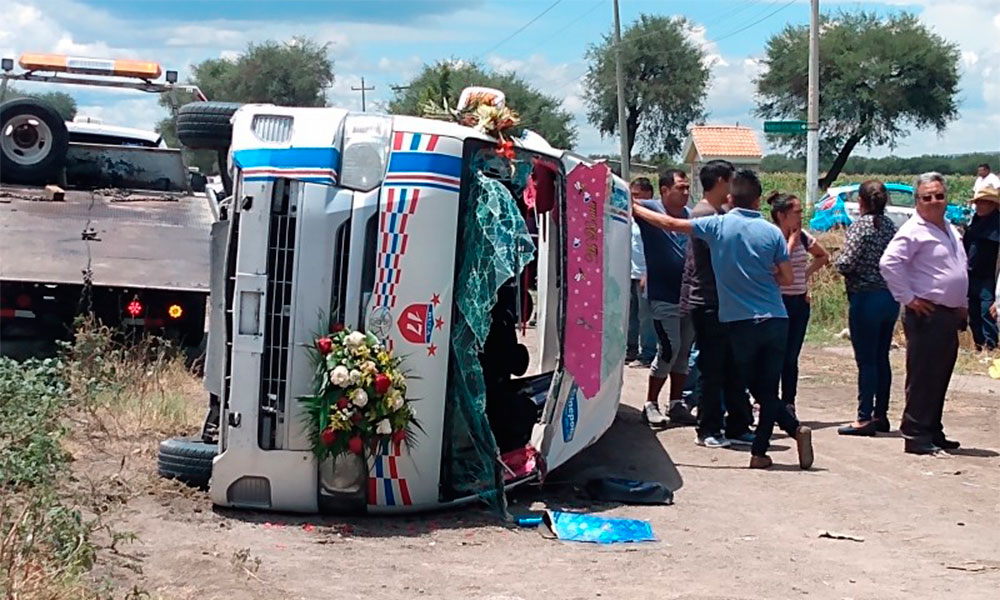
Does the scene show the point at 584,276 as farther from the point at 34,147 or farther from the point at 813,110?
the point at 813,110

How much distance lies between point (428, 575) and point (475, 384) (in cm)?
133

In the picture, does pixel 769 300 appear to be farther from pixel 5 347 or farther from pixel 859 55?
pixel 859 55

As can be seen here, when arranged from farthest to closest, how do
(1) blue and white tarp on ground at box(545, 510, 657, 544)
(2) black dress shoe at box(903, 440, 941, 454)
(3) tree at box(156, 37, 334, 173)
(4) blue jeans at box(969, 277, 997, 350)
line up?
(3) tree at box(156, 37, 334, 173)
(4) blue jeans at box(969, 277, 997, 350)
(2) black dress shoe at box(903, 440, 941, 454)
(1) blue and white tarp on ground at box(545, 510, 657, 544)

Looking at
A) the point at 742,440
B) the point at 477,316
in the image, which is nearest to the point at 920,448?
the point at 742,440

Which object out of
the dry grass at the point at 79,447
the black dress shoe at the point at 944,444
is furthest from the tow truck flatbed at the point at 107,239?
the black dress shoe at the point at 944,444

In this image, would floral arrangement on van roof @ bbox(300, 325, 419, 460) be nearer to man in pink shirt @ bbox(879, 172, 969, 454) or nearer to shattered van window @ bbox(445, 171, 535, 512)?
shattered van window @ bbox(445, 171, 535, 512)

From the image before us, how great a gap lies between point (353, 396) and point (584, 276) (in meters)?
1.82

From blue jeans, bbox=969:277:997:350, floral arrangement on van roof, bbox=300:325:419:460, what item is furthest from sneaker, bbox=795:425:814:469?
blue jeans, bbox=969:277:997:350

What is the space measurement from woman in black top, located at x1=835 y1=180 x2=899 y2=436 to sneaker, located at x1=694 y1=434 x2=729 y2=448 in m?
1.14

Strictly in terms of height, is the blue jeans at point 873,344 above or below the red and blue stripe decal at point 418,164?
below

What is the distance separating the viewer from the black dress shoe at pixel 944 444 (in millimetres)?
9578

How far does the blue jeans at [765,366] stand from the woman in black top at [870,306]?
1.60 m

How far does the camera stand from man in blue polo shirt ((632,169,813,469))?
877 centimetres

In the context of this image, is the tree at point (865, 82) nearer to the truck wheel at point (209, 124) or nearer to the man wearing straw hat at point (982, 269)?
the man wearing straw hat at point (982, 269)
